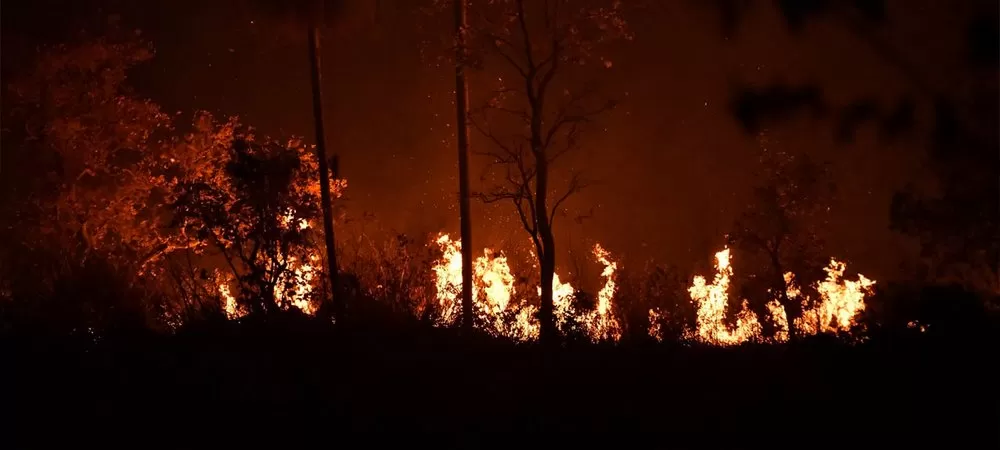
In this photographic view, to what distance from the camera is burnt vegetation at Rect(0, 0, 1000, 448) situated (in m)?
5.96

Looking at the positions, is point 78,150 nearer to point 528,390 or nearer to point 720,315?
point 720,315

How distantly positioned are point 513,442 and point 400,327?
284 cm

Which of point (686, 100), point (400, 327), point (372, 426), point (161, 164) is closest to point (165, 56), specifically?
point (161, 164)

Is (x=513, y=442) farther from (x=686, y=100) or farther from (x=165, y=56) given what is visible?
(x=165, y=56)

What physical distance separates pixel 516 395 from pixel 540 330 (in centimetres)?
225

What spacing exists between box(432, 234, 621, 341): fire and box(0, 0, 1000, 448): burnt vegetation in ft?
0.22

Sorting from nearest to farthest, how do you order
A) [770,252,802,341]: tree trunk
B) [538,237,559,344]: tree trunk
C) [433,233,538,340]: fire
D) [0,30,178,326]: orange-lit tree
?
[538,237,559,344]: tree trunk, [433,233,538,340]: fire, [770,252,802,341]: tree trunk, [0,30,178,326]: orange-lit tree

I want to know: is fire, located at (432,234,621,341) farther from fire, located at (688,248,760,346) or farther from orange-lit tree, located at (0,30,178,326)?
orange-lit tree, located at (0,30,178,326)

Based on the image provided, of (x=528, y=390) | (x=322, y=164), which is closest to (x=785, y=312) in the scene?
(x=528, y=390)

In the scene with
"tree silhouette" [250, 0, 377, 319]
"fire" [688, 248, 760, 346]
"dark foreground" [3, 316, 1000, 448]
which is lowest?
"dark foreground" [3, 316, 1000, 448]

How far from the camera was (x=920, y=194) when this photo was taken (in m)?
8.16

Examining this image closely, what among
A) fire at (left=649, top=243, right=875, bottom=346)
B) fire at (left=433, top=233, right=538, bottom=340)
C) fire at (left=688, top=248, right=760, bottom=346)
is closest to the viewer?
fire at (left=433, top=233, right=538, bottom=340)

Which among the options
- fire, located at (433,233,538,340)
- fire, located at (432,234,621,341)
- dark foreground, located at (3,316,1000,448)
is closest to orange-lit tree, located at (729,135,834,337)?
fire, located at (432,234,621,341)

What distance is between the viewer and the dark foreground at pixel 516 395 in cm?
571
